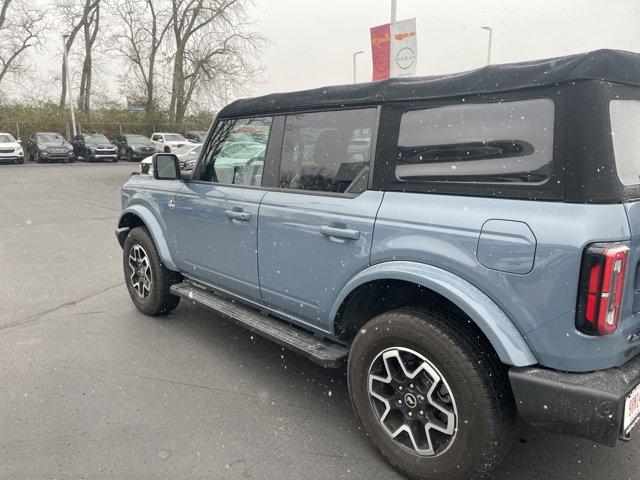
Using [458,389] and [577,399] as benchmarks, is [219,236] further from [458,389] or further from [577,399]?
[577,399]

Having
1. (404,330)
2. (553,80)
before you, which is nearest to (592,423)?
(404,330)

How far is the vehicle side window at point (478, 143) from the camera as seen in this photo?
6.73 feet

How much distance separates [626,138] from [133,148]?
99.6ft

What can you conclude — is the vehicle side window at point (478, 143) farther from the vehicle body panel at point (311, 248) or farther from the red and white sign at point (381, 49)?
the red and white sign at point (381, 49)

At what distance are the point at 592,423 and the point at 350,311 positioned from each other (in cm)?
124

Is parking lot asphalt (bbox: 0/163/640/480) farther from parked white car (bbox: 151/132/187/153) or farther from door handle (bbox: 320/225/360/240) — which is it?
parked white car (bbox: 151/132/187/153)

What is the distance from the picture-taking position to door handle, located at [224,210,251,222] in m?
3.23

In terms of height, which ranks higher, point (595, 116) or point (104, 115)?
point (104, 115)

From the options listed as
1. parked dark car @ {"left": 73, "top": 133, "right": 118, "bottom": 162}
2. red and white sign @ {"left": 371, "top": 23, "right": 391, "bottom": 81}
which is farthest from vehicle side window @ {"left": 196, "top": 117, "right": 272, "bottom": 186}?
parked dark car @ {"left": 73, "top": 133, "right": 118, "bottom": 162}

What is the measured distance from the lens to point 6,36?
33.1 m

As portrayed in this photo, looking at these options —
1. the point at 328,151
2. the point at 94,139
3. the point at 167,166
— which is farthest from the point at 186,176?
the point at 94,139

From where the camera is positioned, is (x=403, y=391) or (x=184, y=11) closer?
(x=403, y=391)

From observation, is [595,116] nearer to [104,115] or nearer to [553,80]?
[553,80]

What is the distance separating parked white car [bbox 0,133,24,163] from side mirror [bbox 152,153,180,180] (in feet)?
84.4
